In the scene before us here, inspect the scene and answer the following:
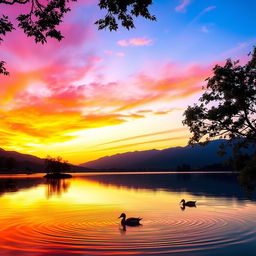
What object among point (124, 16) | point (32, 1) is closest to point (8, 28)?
point (32, 1)

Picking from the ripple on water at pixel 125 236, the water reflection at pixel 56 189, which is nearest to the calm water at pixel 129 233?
the ripple on water at pixel 125 236

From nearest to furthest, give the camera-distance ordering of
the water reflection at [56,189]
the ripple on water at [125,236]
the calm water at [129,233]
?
the calm water at [129,233]
the ripple on water at [125,236]
the water reflection at [56,189]

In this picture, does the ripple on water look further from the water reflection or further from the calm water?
the water reflection

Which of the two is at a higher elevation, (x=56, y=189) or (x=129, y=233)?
(x=56, y=189)

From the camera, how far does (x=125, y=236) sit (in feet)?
91.6

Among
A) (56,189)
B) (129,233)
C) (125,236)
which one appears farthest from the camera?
(56,189)

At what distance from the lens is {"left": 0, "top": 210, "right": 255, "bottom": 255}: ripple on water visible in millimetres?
24000

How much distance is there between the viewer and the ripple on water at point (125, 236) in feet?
78.7

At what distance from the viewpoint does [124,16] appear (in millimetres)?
18047

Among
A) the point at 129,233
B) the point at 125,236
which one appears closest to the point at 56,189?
the point at 129,233

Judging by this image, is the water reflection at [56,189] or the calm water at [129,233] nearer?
the calm water at [129,233]

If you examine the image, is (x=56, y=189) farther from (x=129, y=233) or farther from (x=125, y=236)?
(x=125, y=236)

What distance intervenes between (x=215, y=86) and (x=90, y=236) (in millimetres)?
17468

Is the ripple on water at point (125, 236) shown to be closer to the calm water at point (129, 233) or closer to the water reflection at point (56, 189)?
the calm water at point (129, 233)
